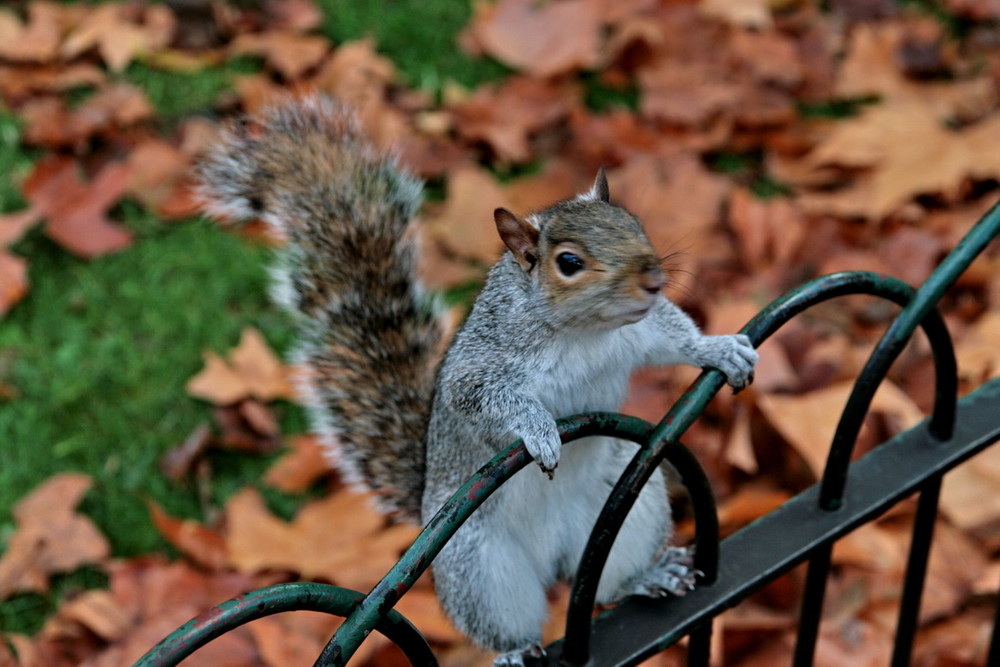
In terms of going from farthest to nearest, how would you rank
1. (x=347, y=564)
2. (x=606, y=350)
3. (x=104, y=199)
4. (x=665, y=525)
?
(x=104, y=199) → (x=347, y=564) → (x=665, y=525) → (x=606, y=350)

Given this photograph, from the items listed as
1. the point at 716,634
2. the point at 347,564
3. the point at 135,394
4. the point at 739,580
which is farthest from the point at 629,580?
the point at 135,394

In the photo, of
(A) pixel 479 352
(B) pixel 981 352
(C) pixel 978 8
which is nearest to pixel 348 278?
(A) pixel 479 352

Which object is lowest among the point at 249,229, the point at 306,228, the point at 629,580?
the point at 249,229

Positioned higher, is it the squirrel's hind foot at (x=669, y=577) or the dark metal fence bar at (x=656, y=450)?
the dark metal fence bar at (x=656, y=450)

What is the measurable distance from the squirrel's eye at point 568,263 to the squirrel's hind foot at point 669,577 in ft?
0.92

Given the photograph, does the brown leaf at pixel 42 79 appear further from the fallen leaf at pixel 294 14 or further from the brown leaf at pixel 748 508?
Answer: the brown leaf at pixel 748 508

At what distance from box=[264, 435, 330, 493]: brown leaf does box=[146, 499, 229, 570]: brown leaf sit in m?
0.19

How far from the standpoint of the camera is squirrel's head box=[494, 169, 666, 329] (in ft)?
3.03

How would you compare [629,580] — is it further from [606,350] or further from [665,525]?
[606,350]

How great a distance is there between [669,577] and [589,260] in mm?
293

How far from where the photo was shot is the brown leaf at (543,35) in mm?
2547

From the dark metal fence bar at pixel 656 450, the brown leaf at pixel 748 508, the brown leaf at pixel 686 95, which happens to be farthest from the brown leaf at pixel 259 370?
the dark metal fence bar at pixel 656 450

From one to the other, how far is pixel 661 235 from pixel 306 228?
35.0 inches

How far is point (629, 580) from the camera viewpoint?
1.13 m
